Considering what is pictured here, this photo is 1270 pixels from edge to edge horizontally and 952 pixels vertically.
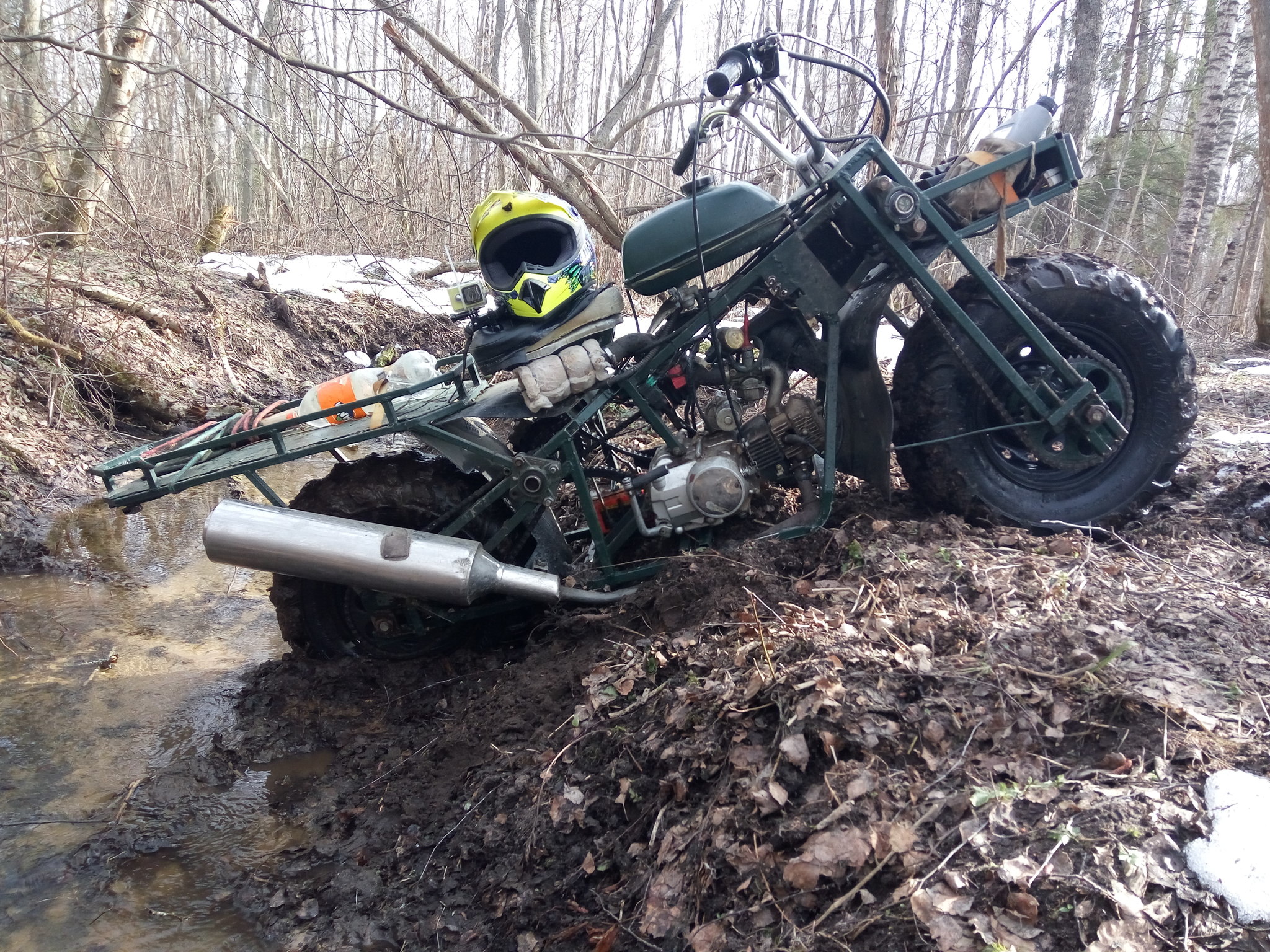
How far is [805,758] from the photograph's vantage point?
235cm

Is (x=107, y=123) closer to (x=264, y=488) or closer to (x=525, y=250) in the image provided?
(x=525, y=250)

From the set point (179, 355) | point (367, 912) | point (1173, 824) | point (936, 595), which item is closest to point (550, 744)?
point (367, 912)

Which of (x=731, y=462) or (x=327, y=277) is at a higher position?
(x=327, y=277)

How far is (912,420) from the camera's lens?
13.0ft

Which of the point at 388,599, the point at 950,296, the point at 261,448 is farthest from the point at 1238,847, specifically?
the point at 261,448

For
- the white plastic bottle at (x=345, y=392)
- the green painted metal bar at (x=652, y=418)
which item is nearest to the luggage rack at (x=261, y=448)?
the white plastic bottle at (x=345, y=392)

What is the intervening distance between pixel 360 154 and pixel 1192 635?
17.9ft

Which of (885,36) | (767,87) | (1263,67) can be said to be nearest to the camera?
(767,87)

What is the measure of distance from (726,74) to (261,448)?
273 cm

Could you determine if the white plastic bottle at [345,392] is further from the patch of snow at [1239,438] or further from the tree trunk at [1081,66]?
the tree trunk at [1081,66]

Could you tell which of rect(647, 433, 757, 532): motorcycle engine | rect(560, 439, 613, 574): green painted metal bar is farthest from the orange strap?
rect(560, 439, 613, 574): green painted metal bar

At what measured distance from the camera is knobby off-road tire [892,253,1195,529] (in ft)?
12.3

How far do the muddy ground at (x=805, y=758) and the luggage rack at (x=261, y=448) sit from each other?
113 centimetres

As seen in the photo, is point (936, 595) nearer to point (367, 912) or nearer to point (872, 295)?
point (872, 295)
